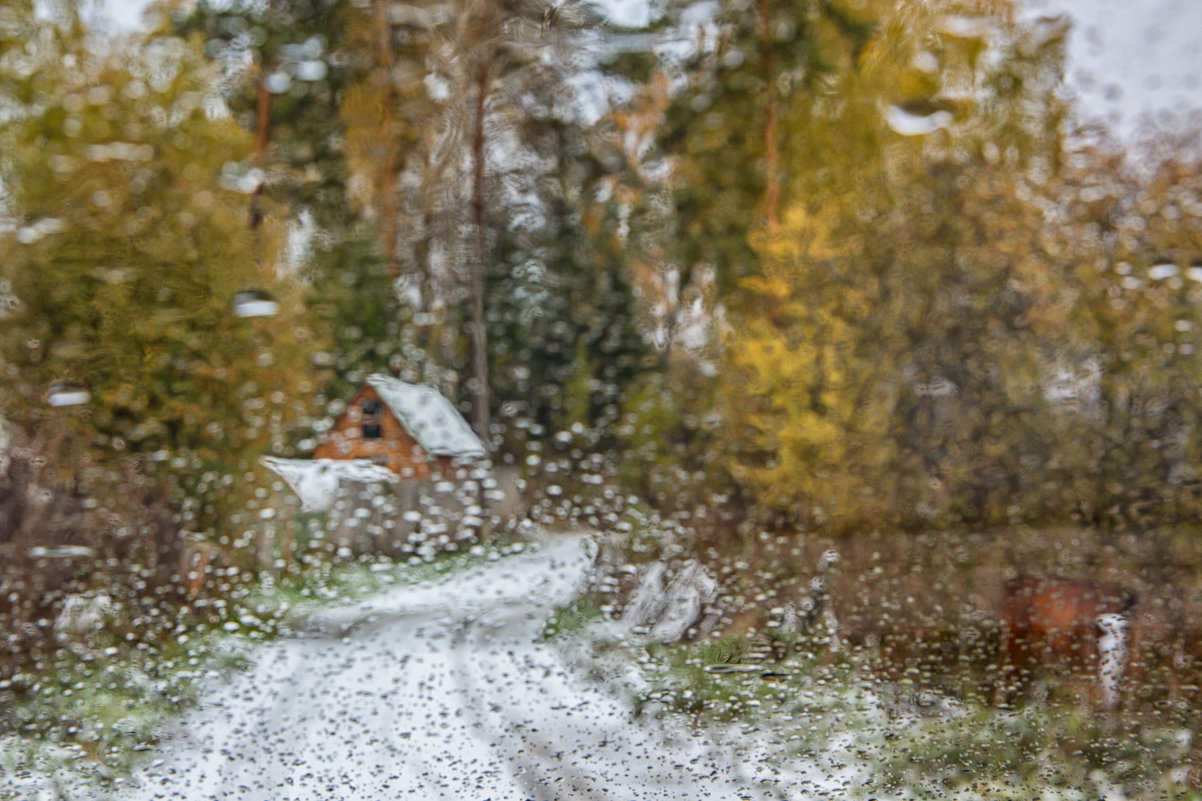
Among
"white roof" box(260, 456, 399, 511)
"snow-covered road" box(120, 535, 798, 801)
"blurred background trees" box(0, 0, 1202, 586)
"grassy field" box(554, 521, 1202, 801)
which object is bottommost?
"snow-covered road" box(120, 535, 798, 801)

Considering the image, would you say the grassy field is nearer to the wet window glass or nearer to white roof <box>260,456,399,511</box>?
the wet window glass

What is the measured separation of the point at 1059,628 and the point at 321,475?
110cm

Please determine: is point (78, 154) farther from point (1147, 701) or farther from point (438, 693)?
point (1147, 701)

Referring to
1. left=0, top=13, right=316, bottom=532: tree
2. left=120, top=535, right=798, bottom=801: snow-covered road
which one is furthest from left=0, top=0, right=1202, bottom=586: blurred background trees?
left=120, top=535, right=798, bottom=801: snow-covered road

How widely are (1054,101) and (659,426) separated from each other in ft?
2.57

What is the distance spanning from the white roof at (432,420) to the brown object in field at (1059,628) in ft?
2.64

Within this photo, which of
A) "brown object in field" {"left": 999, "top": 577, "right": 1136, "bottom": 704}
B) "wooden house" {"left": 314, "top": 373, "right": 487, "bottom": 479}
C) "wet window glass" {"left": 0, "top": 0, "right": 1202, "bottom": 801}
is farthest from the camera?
"wooden house" {"left": 314, "top": 373, "right": 487, "bottom": 479}

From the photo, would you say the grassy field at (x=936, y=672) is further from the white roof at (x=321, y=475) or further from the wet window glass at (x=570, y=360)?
the white roof at (x=321, y=475)

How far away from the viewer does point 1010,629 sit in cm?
131

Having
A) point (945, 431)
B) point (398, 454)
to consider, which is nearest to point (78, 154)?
point (398, 454)

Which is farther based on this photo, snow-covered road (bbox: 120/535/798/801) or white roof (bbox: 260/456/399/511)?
white roof (bbox: 260/456/399/511)

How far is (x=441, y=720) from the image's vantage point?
1.25m

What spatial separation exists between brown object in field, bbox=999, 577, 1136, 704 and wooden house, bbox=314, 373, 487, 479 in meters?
0.80

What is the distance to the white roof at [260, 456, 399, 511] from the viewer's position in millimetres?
1516
